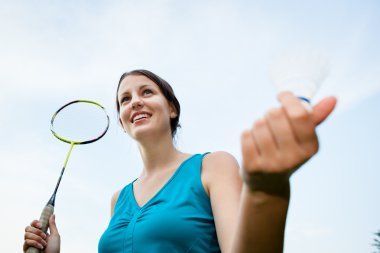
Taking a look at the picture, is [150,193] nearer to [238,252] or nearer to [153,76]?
[153,76]

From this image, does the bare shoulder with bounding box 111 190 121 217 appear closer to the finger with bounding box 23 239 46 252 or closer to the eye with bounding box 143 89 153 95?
the finger with bounding box 23 239 46 252

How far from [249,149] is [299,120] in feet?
0.68

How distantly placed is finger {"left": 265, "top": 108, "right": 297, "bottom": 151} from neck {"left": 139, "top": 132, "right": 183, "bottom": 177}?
250 centimetres

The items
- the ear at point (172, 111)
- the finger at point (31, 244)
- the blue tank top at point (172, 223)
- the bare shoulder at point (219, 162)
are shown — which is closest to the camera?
the blue tank top at point (172, 223)

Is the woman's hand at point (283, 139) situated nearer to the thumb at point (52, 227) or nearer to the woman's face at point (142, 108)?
the woman's face at point (142, 108)

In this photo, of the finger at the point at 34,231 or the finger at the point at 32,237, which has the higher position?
the finger at the point at 34,231

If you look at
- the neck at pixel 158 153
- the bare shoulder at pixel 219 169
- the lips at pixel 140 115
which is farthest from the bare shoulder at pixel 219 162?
the lips at pixel 140 115

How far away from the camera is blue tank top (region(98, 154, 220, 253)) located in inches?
112

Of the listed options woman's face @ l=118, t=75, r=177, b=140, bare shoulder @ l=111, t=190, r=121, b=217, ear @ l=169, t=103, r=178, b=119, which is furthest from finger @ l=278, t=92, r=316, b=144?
bare shoulder @ l=111, t=190, r=121, b=217

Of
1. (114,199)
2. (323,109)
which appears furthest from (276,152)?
(114,199)

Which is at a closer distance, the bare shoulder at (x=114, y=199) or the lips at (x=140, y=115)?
the lips at (x=140, y=115)

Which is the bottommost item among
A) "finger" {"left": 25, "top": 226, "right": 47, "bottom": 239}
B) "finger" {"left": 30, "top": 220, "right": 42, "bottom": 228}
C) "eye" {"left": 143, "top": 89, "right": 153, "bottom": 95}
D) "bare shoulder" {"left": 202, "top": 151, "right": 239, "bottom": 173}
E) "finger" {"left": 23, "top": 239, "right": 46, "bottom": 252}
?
"finger" {"left": 23, "top": 239, "right": 46, "bottom": 252}

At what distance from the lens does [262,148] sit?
1349 mm

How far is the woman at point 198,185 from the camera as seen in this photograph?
1.34 m
